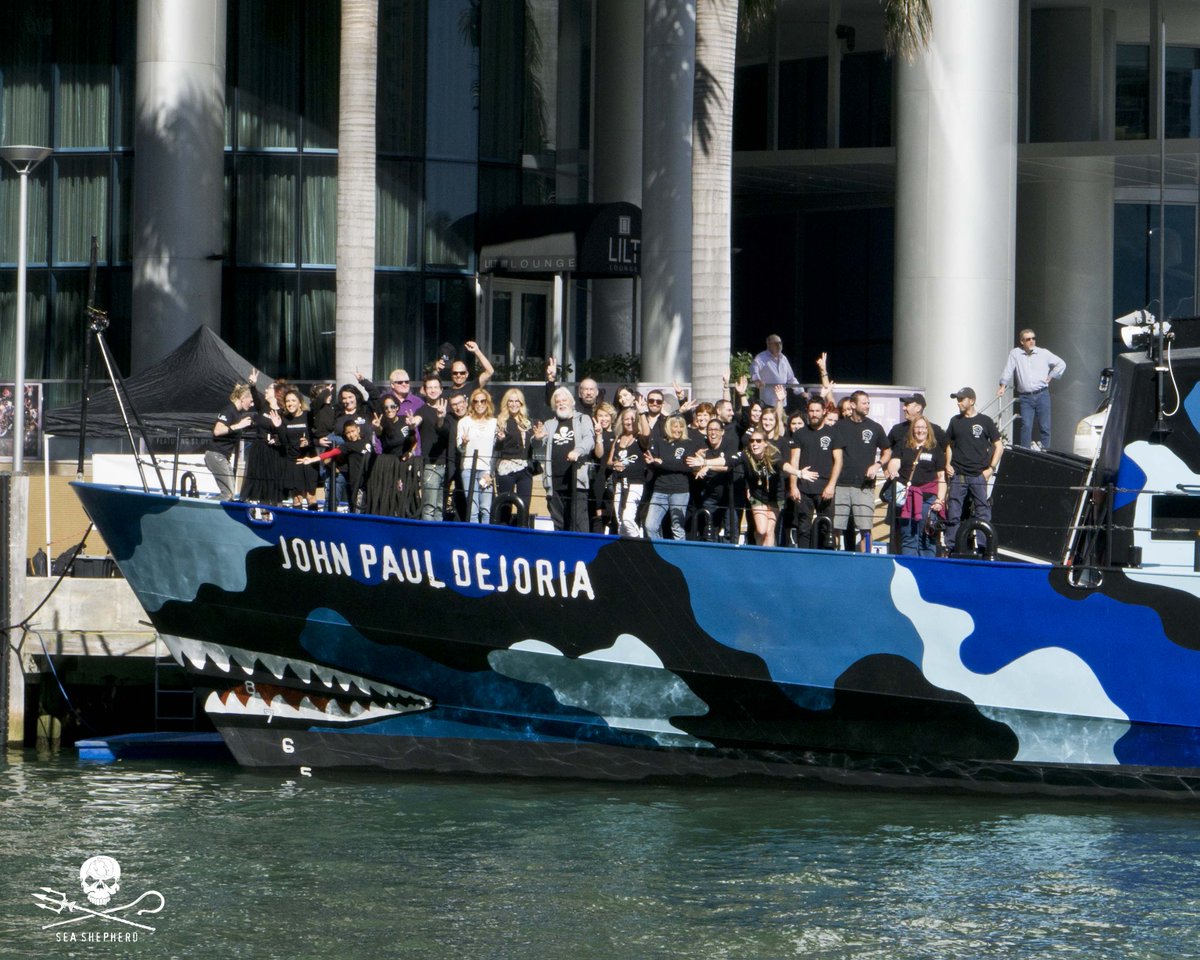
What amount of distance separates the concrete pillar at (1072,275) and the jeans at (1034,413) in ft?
41.6

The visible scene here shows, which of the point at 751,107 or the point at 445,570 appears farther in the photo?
the point at 751,107

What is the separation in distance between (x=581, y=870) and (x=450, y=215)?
863 inches

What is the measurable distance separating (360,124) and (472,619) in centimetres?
987

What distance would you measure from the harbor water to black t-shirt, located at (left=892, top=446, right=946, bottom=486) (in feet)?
8.80

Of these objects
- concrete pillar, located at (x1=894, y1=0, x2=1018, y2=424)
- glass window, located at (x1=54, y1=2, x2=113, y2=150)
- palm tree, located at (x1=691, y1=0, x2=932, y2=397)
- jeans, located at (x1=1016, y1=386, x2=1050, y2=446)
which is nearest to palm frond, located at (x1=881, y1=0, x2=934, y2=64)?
palm tree, located at (x1=691, y1=0, x2=932, y2=397)

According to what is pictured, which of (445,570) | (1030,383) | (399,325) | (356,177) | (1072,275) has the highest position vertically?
(356,177)

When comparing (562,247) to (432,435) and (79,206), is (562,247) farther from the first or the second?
(432,435)

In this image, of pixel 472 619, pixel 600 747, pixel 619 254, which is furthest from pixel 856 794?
pixel 619 254

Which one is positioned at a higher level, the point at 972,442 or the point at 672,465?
the point at 972,442

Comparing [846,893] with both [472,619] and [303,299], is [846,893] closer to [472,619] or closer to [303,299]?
[472,619]

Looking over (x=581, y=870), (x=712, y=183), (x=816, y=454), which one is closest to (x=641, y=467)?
(x=816, y=454)

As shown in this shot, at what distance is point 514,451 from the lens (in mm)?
15297

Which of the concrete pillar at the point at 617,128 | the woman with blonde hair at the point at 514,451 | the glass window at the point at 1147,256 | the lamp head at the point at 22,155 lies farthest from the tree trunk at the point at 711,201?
the glass window at the point at 1147,256

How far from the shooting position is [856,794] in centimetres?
1429
